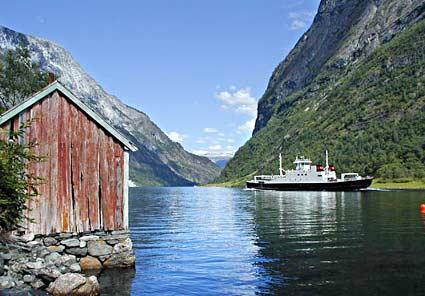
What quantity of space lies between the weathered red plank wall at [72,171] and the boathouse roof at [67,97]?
251 mm

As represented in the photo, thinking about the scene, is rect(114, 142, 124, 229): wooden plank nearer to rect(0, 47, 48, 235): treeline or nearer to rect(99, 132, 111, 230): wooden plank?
rect(99, 132, 111, 230): wooden plank

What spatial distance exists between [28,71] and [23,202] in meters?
33.9

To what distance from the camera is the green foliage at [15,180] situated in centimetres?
Answer: 1831

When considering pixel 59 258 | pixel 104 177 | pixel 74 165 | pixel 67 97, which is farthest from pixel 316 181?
pixel 59 258

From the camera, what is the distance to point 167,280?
2209 cm

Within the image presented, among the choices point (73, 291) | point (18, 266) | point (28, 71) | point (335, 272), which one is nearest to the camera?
point (73, 291)

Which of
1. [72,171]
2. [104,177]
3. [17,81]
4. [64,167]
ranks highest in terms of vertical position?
[17,81]

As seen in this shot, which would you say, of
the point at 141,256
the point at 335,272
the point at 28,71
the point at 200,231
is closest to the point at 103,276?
the point at 141,256

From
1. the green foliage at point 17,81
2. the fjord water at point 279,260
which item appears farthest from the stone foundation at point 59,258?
the green foliage at point 17,81

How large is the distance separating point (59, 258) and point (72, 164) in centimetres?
443

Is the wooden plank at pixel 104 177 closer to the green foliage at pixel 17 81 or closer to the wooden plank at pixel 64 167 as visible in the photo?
the wooden plank at pixel 64 167

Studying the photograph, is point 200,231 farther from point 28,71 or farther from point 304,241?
point 28,71

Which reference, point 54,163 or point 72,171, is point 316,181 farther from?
point 54,163

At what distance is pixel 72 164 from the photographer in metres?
22.3
